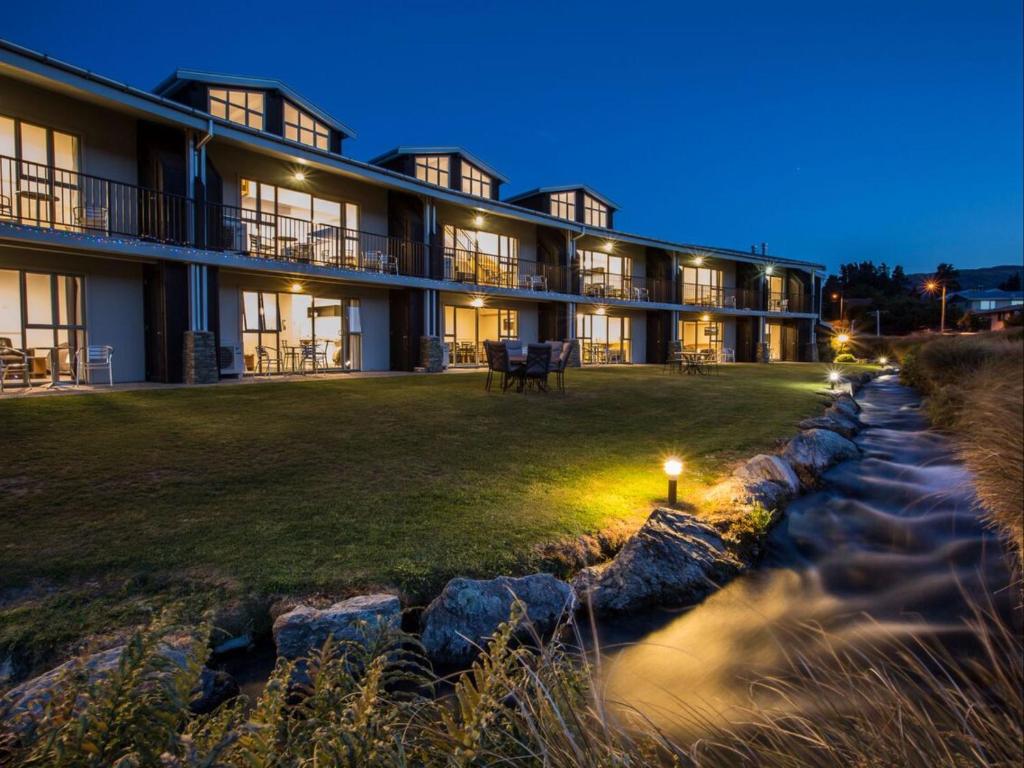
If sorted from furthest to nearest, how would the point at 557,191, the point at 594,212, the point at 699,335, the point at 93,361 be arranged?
the point at 699,335, the point at 594,212, the point at 557,191, the point at 93,361

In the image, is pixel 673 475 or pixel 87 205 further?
pixel 87 205

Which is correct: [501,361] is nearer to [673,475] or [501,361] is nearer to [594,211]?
[673,475]

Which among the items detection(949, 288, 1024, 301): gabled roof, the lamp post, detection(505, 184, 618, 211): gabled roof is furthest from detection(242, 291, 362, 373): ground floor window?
detection(949, 288, 1024, 301): gabled roof

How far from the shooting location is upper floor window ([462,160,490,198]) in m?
21.4

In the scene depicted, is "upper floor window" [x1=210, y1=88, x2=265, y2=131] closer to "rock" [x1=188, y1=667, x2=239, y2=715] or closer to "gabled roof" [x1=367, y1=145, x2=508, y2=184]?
"gabled roof" [x1=367, y1=145, x2=508, y2=184]

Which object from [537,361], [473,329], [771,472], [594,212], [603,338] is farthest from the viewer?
[594,212]

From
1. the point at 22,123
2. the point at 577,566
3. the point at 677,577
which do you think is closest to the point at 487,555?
the point at 577,566

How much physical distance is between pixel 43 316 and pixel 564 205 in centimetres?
1866

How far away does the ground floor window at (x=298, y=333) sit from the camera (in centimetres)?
1469

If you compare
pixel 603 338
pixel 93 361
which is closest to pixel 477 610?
pixel 93 361

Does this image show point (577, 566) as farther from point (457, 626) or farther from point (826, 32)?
point (826, 32)

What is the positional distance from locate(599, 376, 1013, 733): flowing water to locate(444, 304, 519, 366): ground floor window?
589 inches

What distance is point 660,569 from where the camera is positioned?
12.3ft

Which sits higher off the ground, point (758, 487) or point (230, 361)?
point (230, 361)
